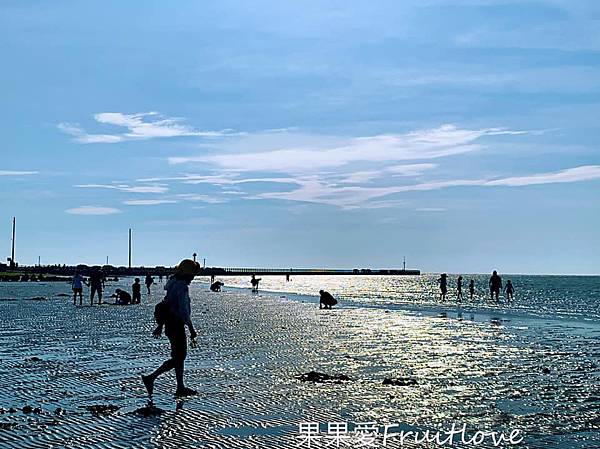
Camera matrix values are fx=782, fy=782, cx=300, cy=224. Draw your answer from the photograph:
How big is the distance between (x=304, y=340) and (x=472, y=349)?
4835 mm

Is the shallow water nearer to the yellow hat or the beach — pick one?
the beach

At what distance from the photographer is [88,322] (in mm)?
28125

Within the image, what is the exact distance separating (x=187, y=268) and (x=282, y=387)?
279cm

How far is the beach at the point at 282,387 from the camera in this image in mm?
9742

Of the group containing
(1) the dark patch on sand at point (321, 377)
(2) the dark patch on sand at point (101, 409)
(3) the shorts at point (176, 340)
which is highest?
(3) the shorts at point (176, 340)

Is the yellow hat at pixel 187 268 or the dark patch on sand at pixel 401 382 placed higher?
the yellow hat at pixel 187 268

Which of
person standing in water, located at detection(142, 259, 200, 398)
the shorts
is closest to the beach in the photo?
person standing in water, located at detection(142, 259, 200, 398)

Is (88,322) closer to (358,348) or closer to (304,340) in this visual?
(304,340)

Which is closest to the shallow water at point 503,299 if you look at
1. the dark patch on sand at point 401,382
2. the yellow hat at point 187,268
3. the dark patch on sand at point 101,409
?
the dark patch on sand at point 401,382

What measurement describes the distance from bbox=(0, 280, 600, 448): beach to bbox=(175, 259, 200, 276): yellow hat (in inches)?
75.6

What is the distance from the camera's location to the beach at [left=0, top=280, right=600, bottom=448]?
32.0 ft

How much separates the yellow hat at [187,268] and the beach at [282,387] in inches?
75.6

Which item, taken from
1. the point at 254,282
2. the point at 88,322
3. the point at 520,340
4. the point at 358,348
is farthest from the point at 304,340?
the point at 254,282

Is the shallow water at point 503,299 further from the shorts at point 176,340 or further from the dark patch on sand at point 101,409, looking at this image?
the dark patch on sand at point 101,409
